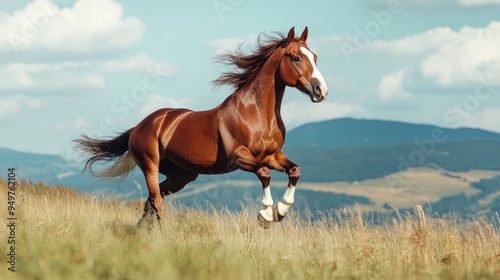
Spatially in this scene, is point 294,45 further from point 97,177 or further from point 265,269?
point 97,177

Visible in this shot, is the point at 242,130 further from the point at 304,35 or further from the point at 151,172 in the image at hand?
the point at 151,172

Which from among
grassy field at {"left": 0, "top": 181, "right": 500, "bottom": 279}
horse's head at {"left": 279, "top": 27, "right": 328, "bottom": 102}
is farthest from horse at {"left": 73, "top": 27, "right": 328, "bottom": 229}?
grassy field at {"left": 0, "top": 181, "right": 500, "bottom": 279}

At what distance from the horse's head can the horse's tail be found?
4479 millimetres

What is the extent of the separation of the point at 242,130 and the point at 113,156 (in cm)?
445

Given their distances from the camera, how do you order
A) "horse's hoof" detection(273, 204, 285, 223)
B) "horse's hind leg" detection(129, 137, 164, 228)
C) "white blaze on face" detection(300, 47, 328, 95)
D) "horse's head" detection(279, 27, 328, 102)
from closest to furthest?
"white blaze on face" detection(300, 47, 328, 95) → "horse's head" detection(279, 27, 328, 102) → "horse's hoof" detection(273, 204, 285, 223) → "horse's hind leg" detection(129, 137, 164, 228)

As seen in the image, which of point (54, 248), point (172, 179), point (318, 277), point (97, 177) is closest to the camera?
point (318, 277)

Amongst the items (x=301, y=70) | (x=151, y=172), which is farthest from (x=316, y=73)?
(x=151, y=172)

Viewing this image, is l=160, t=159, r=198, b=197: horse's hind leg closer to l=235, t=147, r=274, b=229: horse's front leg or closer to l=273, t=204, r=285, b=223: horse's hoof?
l=235, t=147, r=274, b=229: horse's front leg

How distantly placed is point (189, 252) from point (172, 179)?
13.1 ft

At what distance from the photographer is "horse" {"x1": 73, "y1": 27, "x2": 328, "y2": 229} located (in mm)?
9984

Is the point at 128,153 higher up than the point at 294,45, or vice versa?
the point at 294,45

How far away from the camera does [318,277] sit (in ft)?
25.0

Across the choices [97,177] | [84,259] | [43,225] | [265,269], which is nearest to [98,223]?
[43,225]

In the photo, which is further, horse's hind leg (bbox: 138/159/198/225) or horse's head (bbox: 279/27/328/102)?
horse's hind leg (bbox: 138/159/198/225)
